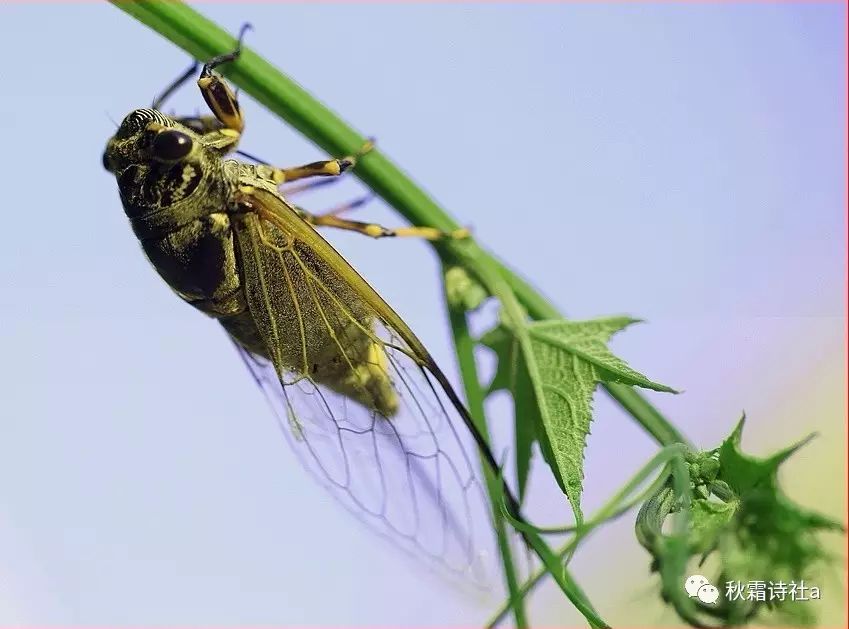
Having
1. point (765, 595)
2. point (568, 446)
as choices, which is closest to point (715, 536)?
point (765, 595)

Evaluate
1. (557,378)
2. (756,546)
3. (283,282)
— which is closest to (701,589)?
(756,546)

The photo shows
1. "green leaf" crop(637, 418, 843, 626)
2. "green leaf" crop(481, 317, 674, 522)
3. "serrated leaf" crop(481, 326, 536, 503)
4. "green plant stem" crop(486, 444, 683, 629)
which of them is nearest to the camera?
"green leaf" crop(637, 418, 843, 626)

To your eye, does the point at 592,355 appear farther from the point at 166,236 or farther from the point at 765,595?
the point at 166,236

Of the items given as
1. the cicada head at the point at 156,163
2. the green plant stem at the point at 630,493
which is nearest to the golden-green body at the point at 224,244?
the cicada head at the point at 156,163

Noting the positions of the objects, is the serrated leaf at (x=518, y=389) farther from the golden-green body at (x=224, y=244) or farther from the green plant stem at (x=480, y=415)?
the golden-green body at (x=224, y=244)

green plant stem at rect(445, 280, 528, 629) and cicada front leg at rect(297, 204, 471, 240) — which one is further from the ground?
cicada front leg at rect(297, 204, 471, 240)

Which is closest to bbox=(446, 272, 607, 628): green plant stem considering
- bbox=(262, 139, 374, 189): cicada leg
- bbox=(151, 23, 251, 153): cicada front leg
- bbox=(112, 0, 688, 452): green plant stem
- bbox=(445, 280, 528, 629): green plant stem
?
bbox=(445, 280, 528, 629): green plant stem

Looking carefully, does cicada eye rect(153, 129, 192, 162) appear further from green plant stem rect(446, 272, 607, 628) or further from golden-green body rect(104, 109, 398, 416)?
green plant stem rect(446, 272, 607, 628)

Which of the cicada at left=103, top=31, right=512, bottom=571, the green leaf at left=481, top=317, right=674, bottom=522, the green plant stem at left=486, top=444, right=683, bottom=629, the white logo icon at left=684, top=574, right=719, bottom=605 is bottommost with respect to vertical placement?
the white logo icon at left=684, top=574, right=719, bottom=605

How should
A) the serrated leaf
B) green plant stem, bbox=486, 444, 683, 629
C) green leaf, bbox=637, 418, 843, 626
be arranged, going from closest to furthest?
green leaf, bbox=637, 418, 843, 626, green plant stem, bbox=486, 444, 683, 629, the serrated leaf
